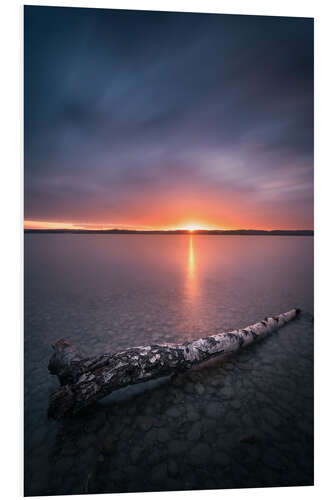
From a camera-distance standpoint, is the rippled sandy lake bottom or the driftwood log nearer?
the rippled sandy lake bottom

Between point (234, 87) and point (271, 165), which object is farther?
point (271, 165)

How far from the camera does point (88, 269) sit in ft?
32.3

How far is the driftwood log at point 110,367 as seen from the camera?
6.68ft

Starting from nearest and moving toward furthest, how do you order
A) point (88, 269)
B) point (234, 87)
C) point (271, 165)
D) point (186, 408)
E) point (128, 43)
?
point (186, 408) < point (128, 43) < point (234, 87) < point (271, 165) < point (88, 269)

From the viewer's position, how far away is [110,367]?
216cm

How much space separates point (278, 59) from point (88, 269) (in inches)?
362

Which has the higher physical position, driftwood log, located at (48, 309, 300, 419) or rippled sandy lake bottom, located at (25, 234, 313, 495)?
driftwood log, located at (48, 309, 300, 419)

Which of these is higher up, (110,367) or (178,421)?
(110,367)

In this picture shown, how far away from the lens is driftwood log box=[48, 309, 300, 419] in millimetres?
2035

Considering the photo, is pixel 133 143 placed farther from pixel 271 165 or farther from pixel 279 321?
pixel 279 321

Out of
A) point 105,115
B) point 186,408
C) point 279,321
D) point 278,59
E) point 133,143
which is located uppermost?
point 278,59

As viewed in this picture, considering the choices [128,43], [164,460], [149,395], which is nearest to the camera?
Result: [164,460]

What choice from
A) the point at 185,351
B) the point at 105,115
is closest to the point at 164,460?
the point at 185,351

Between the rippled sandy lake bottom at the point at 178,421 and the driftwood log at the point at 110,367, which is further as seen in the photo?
the driftwood log at the point at 110,367
